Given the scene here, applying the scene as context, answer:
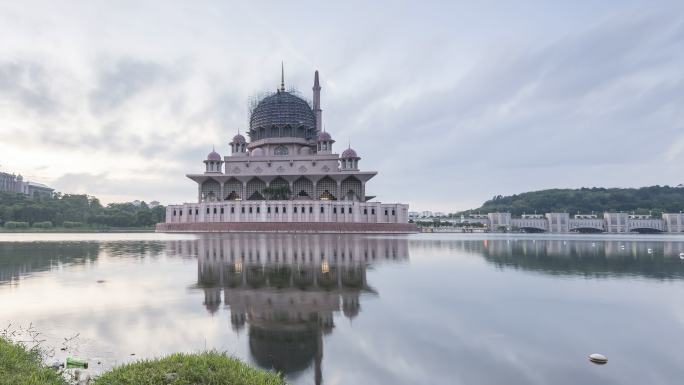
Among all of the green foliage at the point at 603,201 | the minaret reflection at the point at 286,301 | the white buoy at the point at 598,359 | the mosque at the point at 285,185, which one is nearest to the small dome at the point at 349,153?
the mosque at the point at 285,185

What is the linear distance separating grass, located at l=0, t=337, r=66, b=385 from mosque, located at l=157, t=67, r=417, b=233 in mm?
54874

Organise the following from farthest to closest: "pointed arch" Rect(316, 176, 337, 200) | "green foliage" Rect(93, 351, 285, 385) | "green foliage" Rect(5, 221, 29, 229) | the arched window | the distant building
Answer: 1. the distant building
2. the arched window
3. "green foliage" Rect(5, 221, 29, 229)
4. "pointed arch" Rect(316, 176, 337, 200)
5. "green foliage" Rect(93, 351, 285, 385)

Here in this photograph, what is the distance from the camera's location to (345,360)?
5.71m

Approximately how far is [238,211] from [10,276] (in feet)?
174

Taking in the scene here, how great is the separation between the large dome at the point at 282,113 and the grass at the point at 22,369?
8076 centimetres

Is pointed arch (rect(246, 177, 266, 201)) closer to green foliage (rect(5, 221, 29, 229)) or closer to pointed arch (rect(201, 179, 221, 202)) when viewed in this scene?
pointed arch (rect(201, 179, 221, 202))

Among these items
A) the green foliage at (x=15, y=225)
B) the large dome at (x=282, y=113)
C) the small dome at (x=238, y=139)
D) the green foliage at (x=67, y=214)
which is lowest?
the green foliage at (x=15, y=225)

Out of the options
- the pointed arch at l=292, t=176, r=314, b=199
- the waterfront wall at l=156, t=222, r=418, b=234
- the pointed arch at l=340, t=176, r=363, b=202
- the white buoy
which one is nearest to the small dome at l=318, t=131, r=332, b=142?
the pointed arch at l=292, t=176, r=314, b=199

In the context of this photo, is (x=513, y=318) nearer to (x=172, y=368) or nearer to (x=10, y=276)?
(x=172, y=368)

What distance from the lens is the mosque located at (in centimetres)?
6444

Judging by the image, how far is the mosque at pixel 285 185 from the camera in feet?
211

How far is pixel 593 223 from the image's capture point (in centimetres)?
13788

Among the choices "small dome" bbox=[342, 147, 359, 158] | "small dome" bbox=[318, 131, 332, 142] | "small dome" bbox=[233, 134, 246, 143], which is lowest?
"small dome" bbox=[342, 147, 359, 158]

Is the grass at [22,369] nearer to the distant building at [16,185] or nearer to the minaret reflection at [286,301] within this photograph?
the minaret reflection at [286,301]
